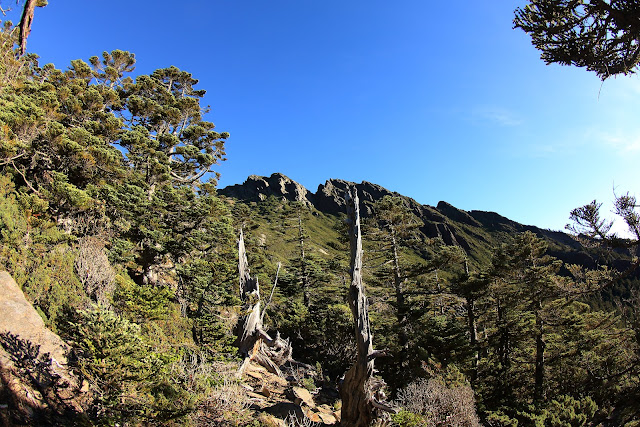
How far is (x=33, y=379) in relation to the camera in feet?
12.9

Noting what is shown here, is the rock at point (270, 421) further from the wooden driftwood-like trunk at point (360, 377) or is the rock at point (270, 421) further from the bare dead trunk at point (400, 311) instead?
the bare dead trunk at point (400, 311)

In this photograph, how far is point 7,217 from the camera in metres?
7.76

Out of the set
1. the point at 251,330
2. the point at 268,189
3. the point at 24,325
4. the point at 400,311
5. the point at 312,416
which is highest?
the point at 268,189

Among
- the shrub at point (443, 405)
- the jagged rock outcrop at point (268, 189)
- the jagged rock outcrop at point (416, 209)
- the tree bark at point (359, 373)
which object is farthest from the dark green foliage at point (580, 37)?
the jagged rock outcrop at point (268, 189)

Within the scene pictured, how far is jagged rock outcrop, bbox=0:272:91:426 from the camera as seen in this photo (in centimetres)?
356

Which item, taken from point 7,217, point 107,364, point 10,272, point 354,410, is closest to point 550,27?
point 354,410

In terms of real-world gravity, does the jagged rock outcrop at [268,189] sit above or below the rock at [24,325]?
above

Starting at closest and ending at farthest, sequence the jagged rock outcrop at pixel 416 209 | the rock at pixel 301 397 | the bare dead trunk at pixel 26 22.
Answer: the bare dead trunk at pixel 26 22, the rock at pixel 301 397, the jagged rock outcrop at pixel 416 209

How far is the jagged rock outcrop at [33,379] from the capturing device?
356 cm

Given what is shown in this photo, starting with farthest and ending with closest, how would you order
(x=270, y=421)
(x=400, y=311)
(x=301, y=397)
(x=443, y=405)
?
(x=400, y=311), (x=301, y=397), (x=443, y=405), (x=270, y=421)

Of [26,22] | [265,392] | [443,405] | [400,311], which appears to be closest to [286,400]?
[265,392]

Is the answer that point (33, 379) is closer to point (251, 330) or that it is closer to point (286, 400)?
point (286, 400)

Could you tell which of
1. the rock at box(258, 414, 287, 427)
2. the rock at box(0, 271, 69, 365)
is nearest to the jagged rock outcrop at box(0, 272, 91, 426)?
the rock at box(0, 271, 69, 365)

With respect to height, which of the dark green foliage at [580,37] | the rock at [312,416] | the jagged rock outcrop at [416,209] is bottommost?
the rock at [312,416]
